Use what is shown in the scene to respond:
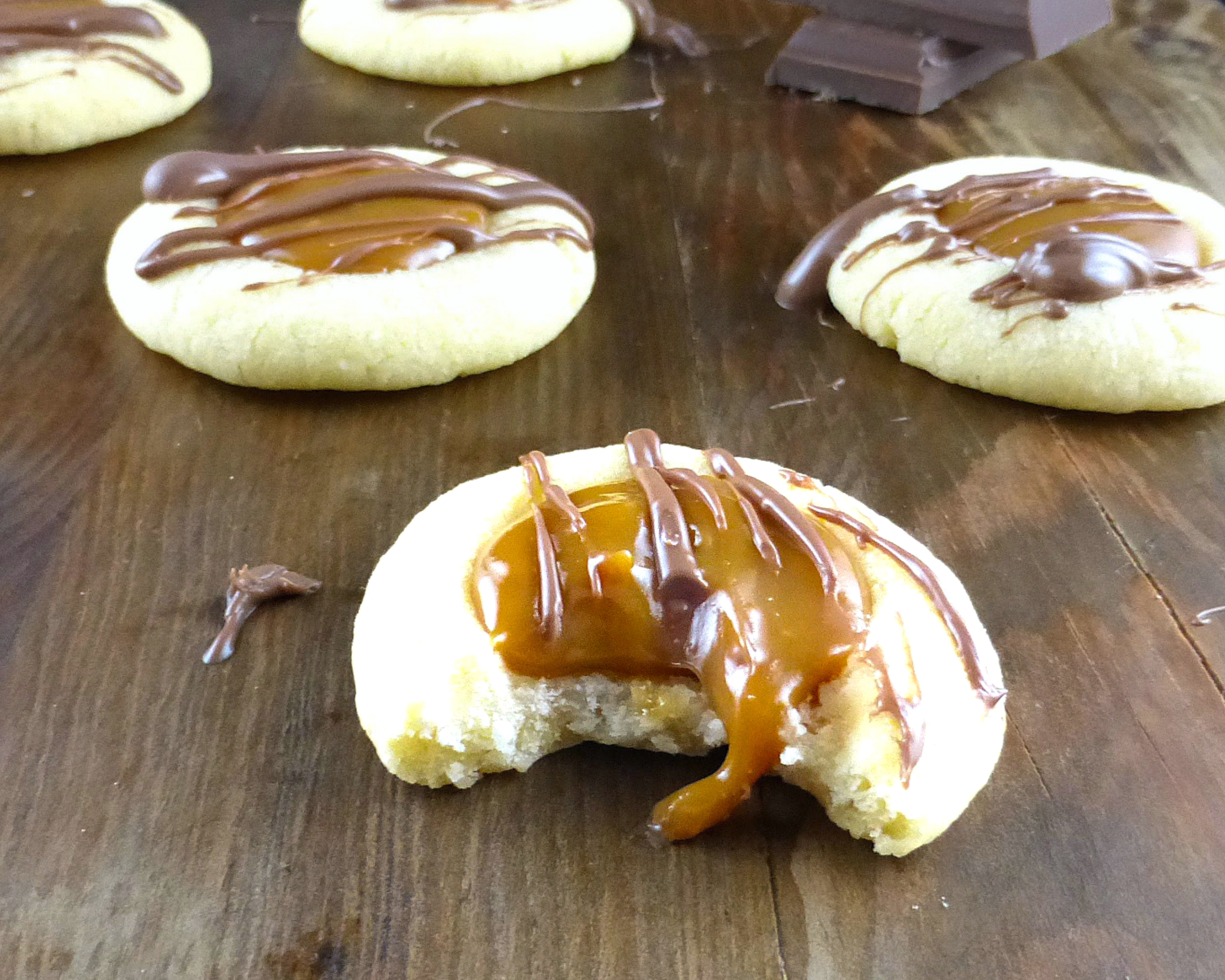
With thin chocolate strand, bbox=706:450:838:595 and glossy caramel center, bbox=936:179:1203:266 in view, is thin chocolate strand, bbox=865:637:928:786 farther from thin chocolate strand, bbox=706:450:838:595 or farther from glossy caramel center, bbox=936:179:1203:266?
glossy caramel center, bbox=936:179:1203:266

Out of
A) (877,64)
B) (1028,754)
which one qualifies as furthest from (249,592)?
(877,64)

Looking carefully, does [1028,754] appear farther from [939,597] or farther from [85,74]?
[85,74]

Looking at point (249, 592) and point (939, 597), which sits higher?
point (939, 597)

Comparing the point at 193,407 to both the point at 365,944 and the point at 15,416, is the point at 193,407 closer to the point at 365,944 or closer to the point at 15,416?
the point at 15,416

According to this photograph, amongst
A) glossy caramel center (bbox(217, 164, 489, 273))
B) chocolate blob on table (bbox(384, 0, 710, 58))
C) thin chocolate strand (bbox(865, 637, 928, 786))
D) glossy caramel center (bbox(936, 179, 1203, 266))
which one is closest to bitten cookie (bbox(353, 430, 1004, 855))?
thin chocolate strand (bbox(865, 637, 928, 786))

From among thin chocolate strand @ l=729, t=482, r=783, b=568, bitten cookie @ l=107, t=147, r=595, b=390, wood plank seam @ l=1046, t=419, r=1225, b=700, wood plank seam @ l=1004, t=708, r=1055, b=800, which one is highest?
thin chocolate strand @ l=729, t=482, r=783, b=568

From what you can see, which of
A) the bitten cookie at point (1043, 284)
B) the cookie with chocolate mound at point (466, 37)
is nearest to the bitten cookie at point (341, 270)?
the bitten cookie at point (1043, 284)
